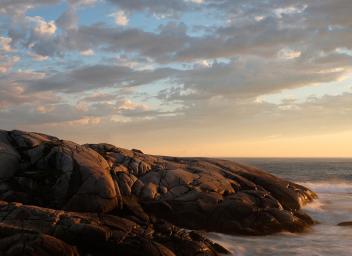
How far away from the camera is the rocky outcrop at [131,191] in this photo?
657 inches

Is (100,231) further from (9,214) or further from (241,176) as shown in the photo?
(241,176)

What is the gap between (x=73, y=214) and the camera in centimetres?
1400

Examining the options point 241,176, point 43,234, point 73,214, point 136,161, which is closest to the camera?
point 43,234

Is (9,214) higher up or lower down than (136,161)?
lower down

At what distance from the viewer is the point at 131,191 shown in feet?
60.5

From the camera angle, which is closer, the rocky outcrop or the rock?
the rock

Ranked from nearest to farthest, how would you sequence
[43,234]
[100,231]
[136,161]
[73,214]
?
[43,234]
[100,231]
[73,214]
[136,161]

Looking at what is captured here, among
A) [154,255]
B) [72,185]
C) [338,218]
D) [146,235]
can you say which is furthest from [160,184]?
[338,218]

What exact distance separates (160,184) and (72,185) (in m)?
4.13

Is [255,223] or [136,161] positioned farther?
[136,161]

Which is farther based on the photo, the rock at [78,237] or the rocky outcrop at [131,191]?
the rocky outcrop at [131,191]

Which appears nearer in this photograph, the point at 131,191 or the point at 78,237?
the point at 78,237

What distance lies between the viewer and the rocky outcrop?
16.7m

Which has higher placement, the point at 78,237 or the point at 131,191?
the point at 131,191
